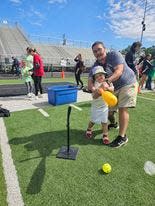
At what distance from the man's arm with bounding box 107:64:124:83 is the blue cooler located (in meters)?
4.01

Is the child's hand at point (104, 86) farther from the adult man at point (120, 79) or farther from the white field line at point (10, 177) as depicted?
the white field line at point (10, 177)

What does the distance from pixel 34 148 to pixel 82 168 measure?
3.79ft

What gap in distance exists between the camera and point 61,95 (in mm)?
7973

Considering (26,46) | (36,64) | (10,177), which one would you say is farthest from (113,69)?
(26,46)

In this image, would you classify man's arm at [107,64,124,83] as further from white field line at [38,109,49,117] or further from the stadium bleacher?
the stadium bleacher

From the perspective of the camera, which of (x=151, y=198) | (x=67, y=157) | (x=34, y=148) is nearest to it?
(x=151, y=198)

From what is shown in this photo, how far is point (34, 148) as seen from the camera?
171 inches

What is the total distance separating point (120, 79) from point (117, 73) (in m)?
0.28

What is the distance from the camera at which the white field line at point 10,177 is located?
2.88 m

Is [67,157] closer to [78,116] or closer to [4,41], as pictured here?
[78,116]

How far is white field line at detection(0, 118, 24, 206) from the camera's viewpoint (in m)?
2.88

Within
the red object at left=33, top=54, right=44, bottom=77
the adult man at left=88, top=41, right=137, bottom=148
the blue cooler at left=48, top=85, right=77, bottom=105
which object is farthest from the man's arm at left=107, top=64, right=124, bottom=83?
the red object at left=33, top=54, right=44, bottom=77

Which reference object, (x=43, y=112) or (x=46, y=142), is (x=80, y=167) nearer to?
(x=46, y=142)

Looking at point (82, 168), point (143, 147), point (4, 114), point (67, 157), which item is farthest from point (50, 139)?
point (4, 114)
